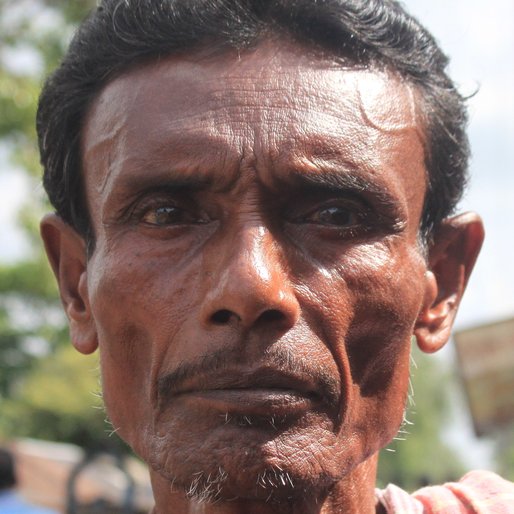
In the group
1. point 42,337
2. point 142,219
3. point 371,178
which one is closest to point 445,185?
point 371,178

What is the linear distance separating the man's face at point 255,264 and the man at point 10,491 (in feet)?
12.1

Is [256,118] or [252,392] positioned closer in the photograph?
[252,392]

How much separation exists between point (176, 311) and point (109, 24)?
0.81 metres

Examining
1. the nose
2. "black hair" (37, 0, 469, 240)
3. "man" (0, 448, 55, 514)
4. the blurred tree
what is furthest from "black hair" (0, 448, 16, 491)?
the blurred tree

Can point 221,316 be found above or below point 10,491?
above

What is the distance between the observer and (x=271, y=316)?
197 cm

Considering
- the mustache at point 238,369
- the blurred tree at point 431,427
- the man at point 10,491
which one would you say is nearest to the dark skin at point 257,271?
the mustache at point 238,369

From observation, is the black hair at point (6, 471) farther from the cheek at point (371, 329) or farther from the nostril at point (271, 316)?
the nostril at point (271, 316)

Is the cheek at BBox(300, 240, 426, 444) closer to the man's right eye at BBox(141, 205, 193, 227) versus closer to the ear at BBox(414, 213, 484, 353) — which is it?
the ear at BBox(414, 213, 484, 353)

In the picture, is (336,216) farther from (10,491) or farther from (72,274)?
(10,491)

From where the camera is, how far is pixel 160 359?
6.86 ft

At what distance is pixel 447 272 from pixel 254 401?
840 mm

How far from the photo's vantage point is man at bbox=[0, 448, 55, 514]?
18.4ft

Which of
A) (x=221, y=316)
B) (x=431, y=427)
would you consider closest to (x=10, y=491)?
(x=221, y=316)
